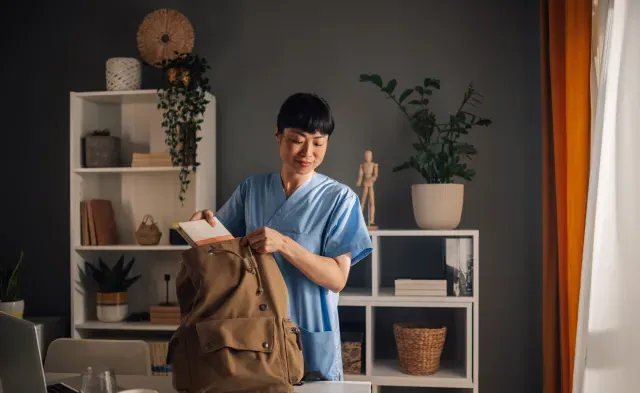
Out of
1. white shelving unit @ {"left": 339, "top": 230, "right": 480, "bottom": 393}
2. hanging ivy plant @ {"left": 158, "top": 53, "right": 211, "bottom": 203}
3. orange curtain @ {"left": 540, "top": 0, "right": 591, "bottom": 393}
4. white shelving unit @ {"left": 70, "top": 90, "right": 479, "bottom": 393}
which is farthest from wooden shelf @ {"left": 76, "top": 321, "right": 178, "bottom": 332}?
orange curtain @ {"left": 540, "top": 0, "right": 591, "bottom": 393}

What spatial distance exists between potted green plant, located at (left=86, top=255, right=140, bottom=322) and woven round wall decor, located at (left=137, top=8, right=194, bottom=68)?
106 cm

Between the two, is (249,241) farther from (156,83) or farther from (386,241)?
(156,83)

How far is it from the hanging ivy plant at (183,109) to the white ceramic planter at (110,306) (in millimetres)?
620

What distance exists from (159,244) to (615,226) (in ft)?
7.34

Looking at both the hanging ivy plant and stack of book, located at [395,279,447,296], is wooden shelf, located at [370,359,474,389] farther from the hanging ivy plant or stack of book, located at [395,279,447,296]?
the hanging ivy plant

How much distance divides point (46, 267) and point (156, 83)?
1.20m

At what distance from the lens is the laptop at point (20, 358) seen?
4.50 feet

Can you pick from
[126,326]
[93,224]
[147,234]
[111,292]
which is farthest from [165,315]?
[93,224]

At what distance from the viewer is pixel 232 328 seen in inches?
58.3

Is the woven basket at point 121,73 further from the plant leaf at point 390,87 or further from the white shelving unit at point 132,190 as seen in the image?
the plant leaf at point 390,87

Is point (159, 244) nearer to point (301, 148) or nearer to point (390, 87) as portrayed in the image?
point (390, 87)

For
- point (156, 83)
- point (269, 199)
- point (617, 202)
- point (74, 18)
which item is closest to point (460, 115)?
point (617, 202)

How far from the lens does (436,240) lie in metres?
3.41

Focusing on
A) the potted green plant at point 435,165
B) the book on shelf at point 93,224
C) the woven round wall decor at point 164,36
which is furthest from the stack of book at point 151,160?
the potted green plant at point 435,165
